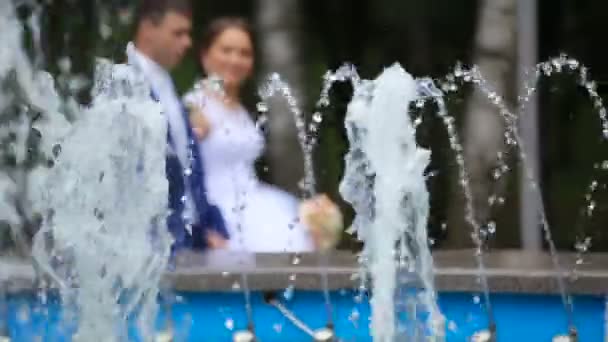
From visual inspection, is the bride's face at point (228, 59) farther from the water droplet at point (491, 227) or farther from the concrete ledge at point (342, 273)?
the water droplet at point (491, 227)

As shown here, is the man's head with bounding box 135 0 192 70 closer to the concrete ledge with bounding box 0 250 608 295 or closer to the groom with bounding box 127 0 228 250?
the groom with bounding box 127 0 228 250

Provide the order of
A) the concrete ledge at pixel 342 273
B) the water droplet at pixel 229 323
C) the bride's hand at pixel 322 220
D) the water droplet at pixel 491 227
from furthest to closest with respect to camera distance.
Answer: the water droplet at pixel 491 227 < the bride's hand at pixel 322 220 < the water droplet at pixel 229 323 < the concrete ledge at pixel 342 273

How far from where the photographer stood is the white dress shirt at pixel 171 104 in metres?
4.18

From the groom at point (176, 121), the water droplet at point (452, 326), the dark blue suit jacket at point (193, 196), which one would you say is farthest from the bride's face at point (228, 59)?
the water droplet at point (452, 326)

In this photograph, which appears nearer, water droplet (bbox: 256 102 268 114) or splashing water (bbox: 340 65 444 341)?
splashing water (bbox: 340 65 444 341)

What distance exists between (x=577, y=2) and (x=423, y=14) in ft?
1.85

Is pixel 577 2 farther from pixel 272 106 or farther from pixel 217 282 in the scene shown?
pixel 217 282

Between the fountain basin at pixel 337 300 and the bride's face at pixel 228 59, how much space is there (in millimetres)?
907

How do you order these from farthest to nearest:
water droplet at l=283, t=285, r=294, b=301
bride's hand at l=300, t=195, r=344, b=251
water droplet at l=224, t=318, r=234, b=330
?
1. bride's hand at l=300, t=195, r=344, b=251
2. water droplet at l=224, t=318, r=234, b=330
3. water droplet at l=283, t=285, r=294, b=301

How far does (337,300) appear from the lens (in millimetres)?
3479

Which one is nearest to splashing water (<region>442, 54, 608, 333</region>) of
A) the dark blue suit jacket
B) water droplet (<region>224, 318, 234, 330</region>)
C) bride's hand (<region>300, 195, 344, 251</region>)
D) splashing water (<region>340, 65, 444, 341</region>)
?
bride's hand (<region>300, 195, 344, 251</region>)

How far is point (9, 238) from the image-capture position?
409 centimetres

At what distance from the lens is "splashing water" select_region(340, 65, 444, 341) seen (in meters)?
3.33


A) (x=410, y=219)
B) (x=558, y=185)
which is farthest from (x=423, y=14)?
(x=410, y=219)
